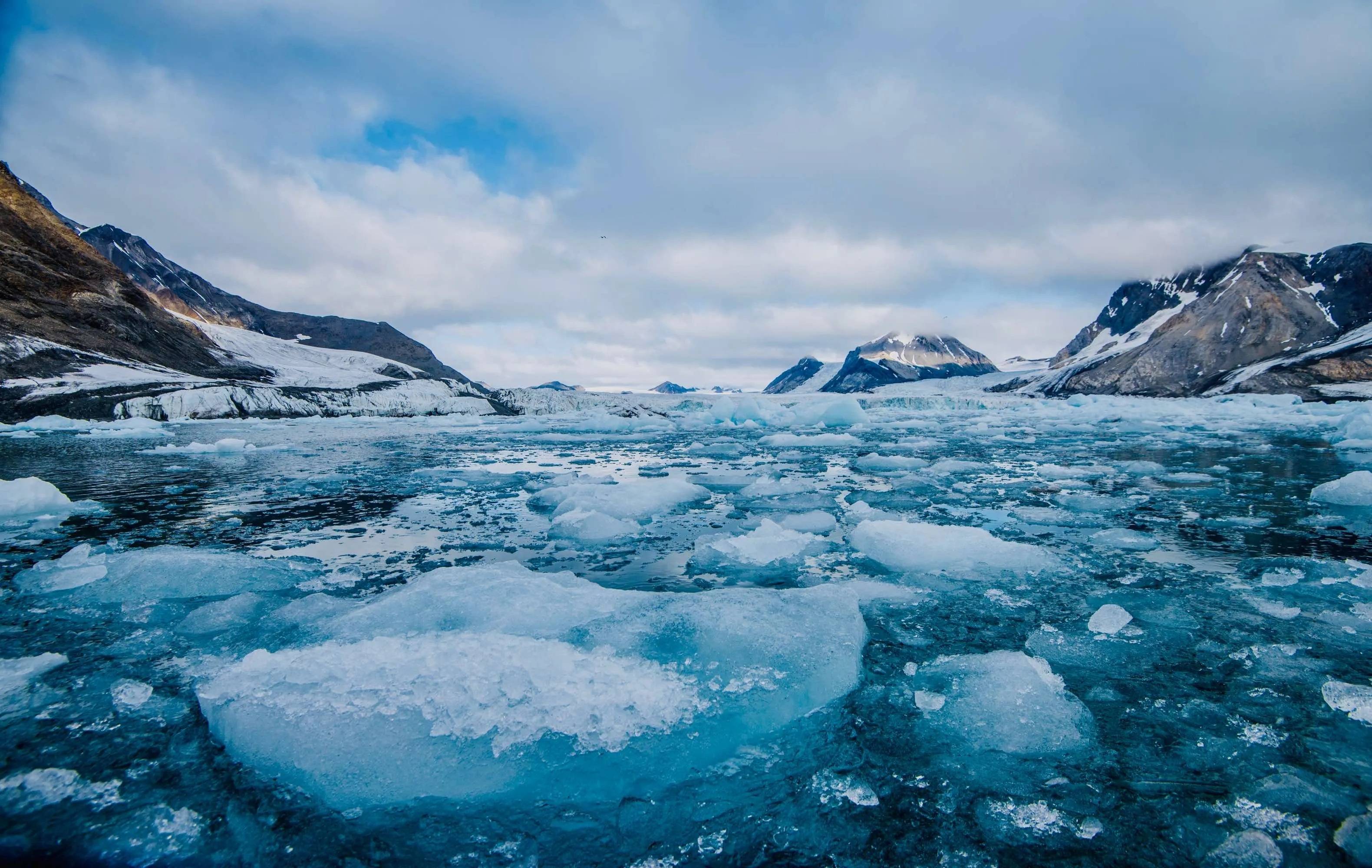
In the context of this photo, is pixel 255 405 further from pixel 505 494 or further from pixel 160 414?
pixel 505 494

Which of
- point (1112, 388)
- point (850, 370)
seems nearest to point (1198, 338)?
point (1112, 388)

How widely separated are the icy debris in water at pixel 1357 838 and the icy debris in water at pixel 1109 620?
57.6 inches

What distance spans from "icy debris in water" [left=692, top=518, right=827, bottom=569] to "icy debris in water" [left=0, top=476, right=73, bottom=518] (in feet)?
23.6

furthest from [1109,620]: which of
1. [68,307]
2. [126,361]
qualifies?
[68,307]

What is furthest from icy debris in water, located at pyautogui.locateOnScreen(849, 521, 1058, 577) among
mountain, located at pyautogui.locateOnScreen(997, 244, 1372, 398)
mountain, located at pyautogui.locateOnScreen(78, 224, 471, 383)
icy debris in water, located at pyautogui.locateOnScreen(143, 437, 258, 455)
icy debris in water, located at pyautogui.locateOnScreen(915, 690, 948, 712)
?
mountain, located at pyautogui.locateOnScreen(78, 224, 471, 383)

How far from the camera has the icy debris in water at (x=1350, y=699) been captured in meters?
2.37

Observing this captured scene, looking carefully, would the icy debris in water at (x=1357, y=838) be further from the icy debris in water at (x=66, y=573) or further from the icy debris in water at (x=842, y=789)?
the icy debris in water at (x=66, y=573)

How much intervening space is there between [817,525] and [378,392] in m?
41.5

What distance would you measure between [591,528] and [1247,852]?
4875 mm

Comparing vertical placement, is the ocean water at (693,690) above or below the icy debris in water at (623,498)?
below

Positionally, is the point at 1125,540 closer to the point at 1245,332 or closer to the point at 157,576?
the point at 157,576

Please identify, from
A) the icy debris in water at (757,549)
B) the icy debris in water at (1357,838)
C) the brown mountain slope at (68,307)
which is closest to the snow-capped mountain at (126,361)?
the brown mountain slope at (68,307)

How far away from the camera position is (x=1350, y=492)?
655 centimetres

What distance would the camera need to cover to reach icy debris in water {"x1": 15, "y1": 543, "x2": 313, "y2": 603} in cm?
389
